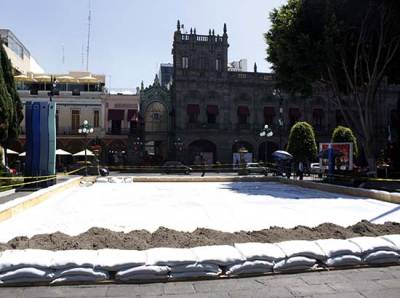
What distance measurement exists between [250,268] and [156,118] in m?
51.3

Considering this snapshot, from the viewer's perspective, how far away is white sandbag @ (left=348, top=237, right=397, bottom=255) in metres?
6.25

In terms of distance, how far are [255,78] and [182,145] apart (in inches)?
503

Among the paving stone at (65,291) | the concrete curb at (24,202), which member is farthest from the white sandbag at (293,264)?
the concrete curb at (24,202)

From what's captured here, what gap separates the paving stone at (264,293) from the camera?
5059mm

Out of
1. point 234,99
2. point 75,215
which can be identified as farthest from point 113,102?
point 75,215

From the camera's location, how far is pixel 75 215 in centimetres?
1153

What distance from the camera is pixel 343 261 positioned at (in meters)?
6.07

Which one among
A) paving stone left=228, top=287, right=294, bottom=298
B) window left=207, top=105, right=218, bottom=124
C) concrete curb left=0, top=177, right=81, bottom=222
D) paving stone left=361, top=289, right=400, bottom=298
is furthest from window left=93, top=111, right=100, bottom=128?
paving stone left=361, top=289, right=400, bottom=298

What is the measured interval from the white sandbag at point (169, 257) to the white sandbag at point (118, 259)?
101 mm

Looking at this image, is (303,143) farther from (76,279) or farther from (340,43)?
(76,279)

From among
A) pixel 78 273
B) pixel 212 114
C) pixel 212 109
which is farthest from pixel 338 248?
pixel 212 114

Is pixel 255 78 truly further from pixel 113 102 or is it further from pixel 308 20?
pixel 308 20

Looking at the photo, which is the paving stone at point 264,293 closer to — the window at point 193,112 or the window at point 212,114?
the window at point 193,112

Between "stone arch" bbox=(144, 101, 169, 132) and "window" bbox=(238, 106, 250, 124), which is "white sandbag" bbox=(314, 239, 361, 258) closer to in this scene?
"window" bbox=(238, 106, 250, 124)
